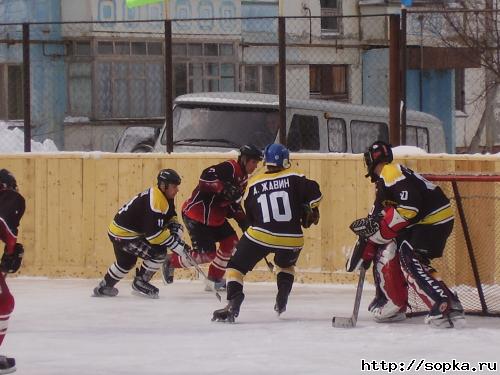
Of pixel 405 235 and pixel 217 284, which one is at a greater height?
pixel 405 235

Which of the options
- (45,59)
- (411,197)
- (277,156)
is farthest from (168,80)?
(45,59)

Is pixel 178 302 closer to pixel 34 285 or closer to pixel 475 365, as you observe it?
pixel 34 285

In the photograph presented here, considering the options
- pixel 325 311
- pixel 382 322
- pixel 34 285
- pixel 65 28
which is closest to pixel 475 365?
pixel 382 322

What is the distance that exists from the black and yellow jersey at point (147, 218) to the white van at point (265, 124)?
10.7 ft

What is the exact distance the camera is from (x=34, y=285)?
1382 cm

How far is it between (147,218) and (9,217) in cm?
329

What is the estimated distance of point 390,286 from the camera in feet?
36.4

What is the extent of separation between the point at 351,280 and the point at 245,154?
6.36ft

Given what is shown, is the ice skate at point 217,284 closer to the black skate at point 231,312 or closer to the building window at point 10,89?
the black skate at point 231,312

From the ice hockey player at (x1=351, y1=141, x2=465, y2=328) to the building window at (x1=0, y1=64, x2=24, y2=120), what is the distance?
1709cm

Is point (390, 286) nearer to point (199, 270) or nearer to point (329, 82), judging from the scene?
point (199, 270)

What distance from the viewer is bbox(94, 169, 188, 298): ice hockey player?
40.2 feet

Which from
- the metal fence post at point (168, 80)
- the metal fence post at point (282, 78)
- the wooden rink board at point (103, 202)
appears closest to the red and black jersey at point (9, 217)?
the wooden rink board at point (103, 202)

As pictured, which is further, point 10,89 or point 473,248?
point 10,89
